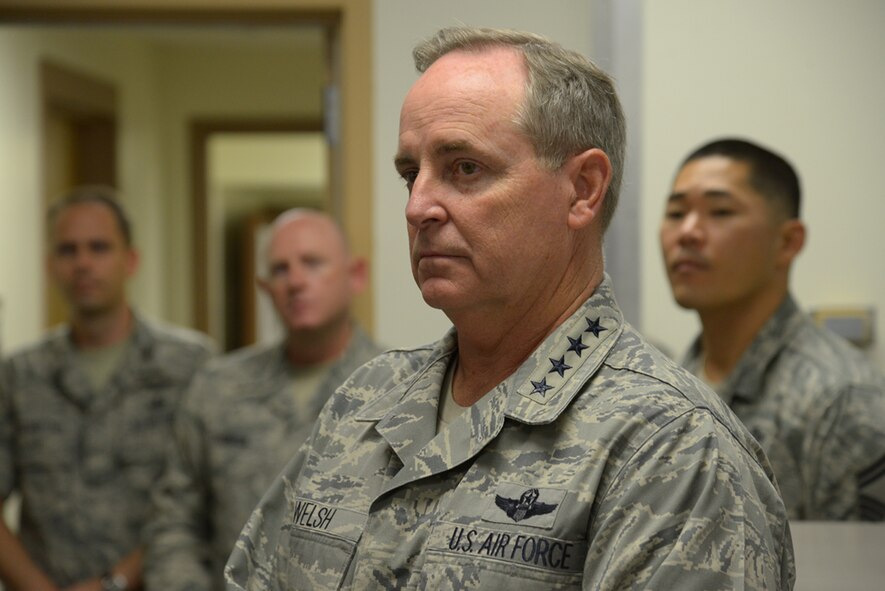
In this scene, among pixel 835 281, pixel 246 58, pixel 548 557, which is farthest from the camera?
pixel 246 58

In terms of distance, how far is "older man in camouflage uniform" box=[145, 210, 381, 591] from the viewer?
7.41ft

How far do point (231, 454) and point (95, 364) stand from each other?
558mm

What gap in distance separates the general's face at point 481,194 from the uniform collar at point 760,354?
924mm

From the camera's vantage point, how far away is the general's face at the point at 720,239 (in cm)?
197

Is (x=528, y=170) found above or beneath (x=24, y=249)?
above

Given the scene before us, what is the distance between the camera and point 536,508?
0.97 meters

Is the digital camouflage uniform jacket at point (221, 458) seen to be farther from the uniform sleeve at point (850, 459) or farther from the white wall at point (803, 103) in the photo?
the uniform sleeve at point (850, 459)

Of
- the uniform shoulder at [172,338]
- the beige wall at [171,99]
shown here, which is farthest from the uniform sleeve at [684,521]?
the beige wall at [171,99]

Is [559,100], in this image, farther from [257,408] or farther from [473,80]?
[257,408]

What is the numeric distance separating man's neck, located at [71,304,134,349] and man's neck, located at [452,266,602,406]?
1.72 m

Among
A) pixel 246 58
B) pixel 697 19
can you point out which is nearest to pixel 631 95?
pixel 697 19

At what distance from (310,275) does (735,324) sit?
89 cm

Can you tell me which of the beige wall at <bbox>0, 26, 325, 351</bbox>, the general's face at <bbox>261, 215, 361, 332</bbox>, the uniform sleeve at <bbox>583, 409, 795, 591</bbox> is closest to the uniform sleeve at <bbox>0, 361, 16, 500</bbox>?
the general's face at <bbox>261, 215, 361, 332</bbox>

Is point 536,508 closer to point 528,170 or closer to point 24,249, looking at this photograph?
point 528,170
